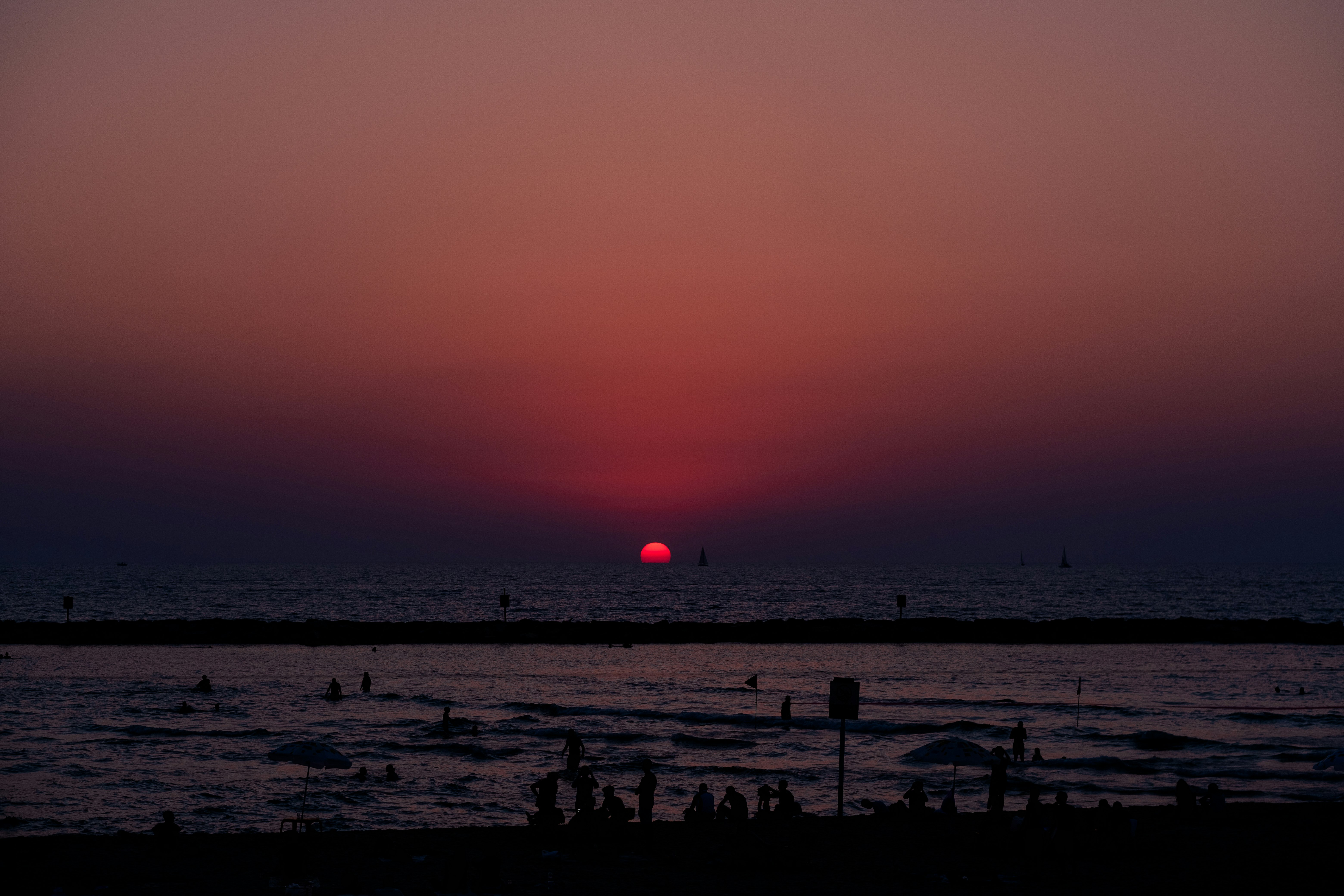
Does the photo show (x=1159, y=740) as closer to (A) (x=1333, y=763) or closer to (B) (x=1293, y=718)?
(A) (x=1333, y=763)

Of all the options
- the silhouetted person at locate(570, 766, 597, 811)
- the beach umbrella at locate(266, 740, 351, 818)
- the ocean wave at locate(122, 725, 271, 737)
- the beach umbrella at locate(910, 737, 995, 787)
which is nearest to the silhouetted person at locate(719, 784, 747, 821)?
the silhouetted person at locate(570, 766, 597, 811)

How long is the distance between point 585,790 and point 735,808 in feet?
11.5

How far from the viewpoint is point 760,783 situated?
102 feet

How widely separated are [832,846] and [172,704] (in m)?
34.5

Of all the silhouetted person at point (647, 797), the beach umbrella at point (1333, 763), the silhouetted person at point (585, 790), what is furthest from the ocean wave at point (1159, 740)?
the silhouetted person at point (647, 797)

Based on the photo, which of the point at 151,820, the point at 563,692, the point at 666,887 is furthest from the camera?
the point at 563,692

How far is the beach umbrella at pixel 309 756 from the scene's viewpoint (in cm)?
2778

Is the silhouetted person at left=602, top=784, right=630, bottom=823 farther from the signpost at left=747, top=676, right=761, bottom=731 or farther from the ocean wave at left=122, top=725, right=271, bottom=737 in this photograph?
the ocean wave at left=122, top=725, right=271, bottom=737

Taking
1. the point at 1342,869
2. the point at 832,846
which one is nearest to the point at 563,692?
the point at 832,846

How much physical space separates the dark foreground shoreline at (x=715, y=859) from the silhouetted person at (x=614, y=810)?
A: 212 mm

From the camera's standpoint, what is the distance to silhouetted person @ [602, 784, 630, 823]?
2342 cm

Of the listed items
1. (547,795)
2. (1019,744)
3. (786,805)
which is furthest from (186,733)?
(1019,744)

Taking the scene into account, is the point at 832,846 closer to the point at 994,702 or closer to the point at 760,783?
the point at 760,783

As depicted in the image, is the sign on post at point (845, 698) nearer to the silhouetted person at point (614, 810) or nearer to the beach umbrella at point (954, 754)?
the silhouetted person at point (614, 810)
